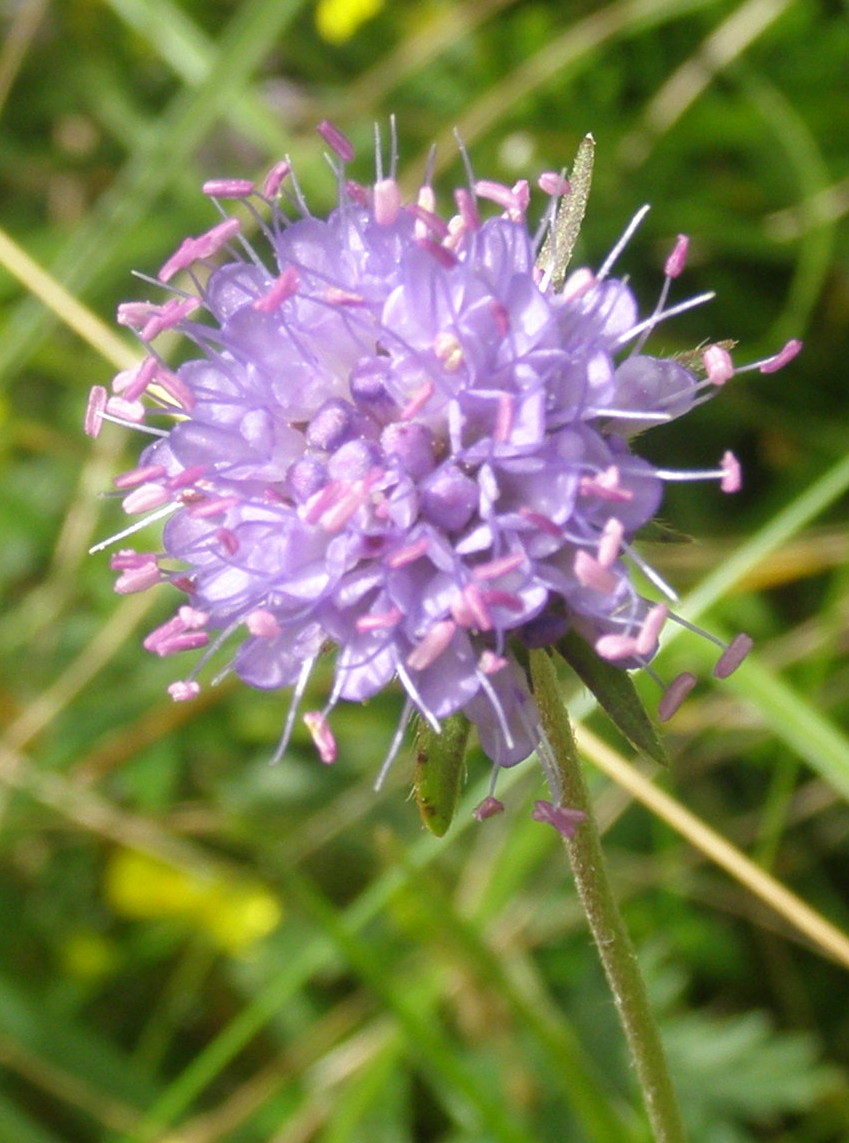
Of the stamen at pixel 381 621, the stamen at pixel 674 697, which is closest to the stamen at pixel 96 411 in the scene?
the stamen at pixel 381 621

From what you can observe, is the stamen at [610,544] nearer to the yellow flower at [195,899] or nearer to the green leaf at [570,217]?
the green leaf at [570,217]

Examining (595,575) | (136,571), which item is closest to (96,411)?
(136,571)

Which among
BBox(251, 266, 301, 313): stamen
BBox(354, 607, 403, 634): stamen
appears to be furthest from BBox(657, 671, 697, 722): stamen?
BBox(251, 266, 301, 313): stamen

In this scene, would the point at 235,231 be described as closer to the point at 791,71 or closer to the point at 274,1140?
the point at 274,1140

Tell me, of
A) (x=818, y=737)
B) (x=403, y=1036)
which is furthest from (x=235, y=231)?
(x=403, y=1036)

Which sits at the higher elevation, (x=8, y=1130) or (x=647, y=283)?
(x=647, y=283)

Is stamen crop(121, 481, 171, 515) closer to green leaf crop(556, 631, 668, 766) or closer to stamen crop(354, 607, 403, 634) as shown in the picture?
stamen crop(354, 607, 403, 634)

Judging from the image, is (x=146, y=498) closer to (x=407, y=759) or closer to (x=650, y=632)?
(x=650, y=632)
